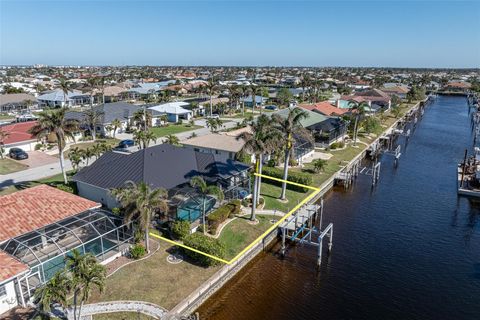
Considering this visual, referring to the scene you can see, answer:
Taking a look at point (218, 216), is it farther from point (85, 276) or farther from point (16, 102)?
point (16, 102)

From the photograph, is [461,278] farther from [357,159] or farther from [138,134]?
[138,134]

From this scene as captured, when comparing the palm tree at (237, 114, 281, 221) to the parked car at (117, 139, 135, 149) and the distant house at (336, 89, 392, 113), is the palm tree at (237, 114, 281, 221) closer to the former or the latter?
the parked car at (117, 139, 135, 149)

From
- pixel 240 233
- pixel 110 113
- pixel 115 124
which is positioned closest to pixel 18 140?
pixel 115 124

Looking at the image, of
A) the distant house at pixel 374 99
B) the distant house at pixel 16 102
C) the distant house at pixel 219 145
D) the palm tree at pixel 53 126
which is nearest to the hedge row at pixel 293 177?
the distant house at pixel 219 145

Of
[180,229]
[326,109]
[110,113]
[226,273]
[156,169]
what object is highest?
[326,109]

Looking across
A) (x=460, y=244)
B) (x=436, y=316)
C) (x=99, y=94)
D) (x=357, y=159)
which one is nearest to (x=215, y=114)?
(x=99, y=94)

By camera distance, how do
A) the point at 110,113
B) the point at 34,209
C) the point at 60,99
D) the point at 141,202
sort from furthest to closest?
the point at 60,99 < the point at 110,113 < the point at 34,209 < the point at 141,202

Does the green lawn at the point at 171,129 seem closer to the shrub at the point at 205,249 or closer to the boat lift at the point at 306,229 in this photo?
the boat lift at the point at 306,229
